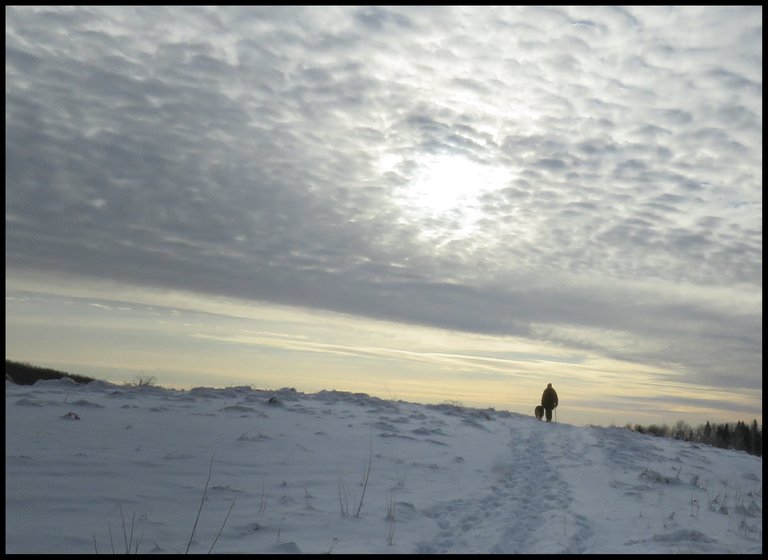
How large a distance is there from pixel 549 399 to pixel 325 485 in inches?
677

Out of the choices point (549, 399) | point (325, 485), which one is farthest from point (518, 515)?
point (549, 399)

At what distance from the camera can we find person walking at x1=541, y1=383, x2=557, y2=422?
82.9 ft

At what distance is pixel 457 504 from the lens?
9914 mm

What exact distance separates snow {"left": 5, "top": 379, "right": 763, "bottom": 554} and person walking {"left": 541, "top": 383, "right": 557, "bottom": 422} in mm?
7294

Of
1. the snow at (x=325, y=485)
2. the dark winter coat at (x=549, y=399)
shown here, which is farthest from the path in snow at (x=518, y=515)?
the dark winter coat at (x=549, y=399)

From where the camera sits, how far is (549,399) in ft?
82.9

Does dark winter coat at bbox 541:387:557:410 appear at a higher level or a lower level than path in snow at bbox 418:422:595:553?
higher

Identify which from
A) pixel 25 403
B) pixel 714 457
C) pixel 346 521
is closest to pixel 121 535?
pixel 346 521

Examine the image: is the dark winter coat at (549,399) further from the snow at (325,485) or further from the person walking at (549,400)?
the snow at (325,485)

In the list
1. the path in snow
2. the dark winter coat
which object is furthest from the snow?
the dark winter coat

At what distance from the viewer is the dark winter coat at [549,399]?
82.9ft

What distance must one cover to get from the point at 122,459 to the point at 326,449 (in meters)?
4.47

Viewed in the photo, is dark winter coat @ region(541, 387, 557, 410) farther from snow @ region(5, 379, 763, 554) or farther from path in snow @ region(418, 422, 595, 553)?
path in snow @ region(418, 422, 595, 553)

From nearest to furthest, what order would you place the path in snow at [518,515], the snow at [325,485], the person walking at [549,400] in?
1. the snow at [325,485]
2. the path in snow at [518,515]
3. the person walking at [549,400]
